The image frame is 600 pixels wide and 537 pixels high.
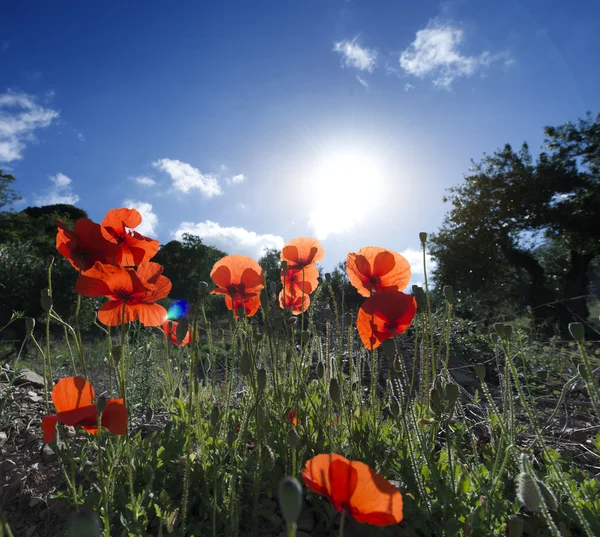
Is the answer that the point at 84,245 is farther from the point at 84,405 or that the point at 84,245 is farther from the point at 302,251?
the point at 302,251

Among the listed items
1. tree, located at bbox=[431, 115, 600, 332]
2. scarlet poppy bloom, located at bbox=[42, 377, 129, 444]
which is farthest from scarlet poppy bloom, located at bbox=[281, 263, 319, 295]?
tree, located at bbox=[431, 115, 600, 332]

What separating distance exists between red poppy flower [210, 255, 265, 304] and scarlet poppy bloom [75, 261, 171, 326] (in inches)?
10.4

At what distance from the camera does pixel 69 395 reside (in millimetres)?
1080

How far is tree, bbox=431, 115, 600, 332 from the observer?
15.8m

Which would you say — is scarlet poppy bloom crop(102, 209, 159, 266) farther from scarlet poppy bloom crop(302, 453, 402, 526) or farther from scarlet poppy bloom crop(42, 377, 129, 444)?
scarlet poppy bloom crop(302, 453, 402, 526)

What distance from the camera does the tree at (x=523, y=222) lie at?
15805 mm

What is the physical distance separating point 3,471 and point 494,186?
18770 millimetres

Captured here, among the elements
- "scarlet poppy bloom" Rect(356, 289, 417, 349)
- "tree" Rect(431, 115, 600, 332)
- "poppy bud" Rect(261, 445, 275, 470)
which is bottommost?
"poppy bud" Rect(261, 445, 275, 470)

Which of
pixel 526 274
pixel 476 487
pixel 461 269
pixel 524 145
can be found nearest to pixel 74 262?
pixel 476 487

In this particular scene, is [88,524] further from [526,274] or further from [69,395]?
[526,274]

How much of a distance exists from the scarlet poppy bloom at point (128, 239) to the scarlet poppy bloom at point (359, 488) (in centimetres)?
99

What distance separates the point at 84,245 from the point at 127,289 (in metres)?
0.24

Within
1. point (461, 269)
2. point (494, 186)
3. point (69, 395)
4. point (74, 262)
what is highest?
point (494, 186)

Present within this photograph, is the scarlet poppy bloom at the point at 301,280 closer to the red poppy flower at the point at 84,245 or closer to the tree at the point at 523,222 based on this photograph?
the red poppy flower at the point at 84,245
